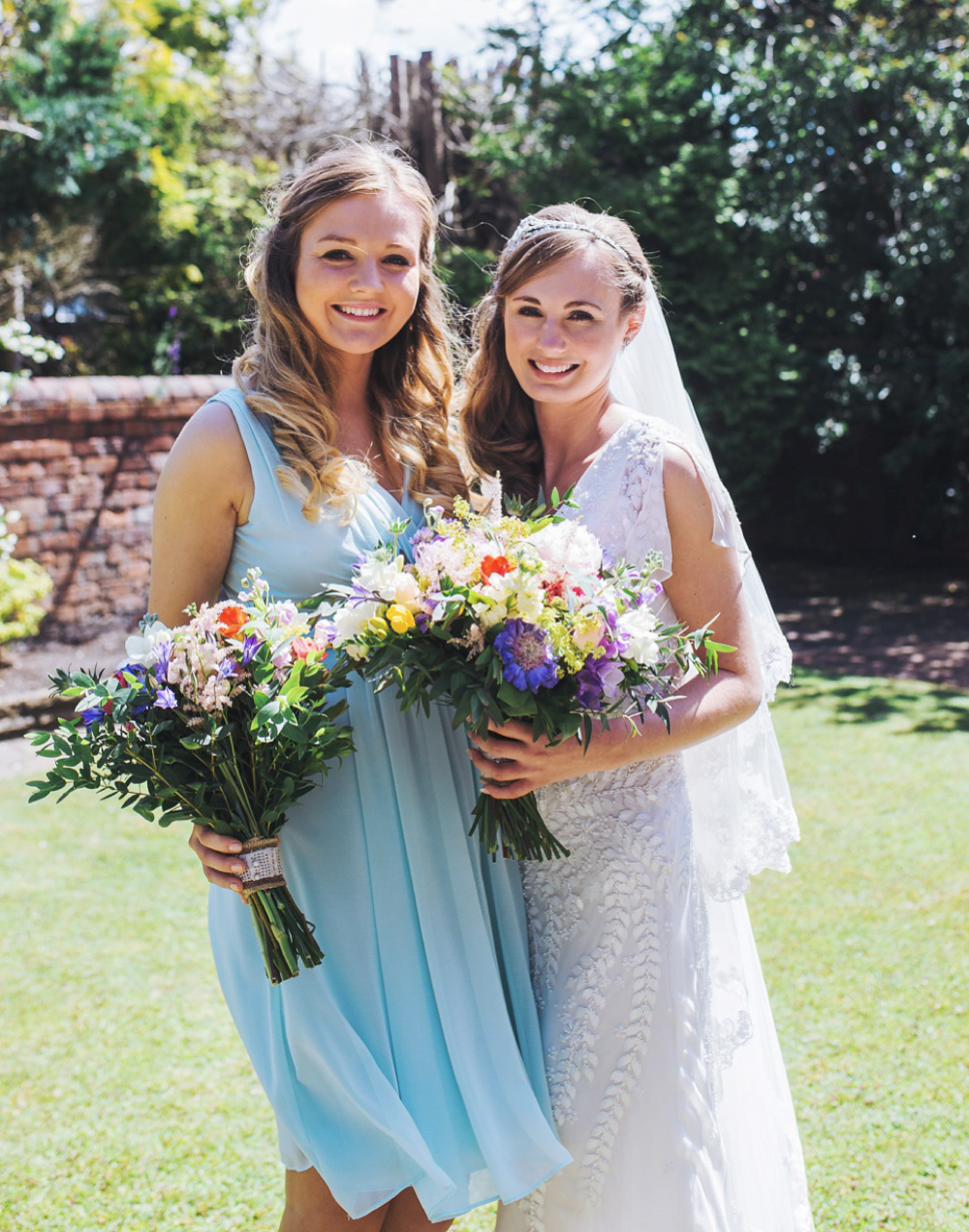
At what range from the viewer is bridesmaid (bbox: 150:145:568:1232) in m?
2.16

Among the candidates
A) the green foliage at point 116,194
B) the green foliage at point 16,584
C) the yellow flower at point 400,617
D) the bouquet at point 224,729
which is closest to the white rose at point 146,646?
the bouquet at point 224,729

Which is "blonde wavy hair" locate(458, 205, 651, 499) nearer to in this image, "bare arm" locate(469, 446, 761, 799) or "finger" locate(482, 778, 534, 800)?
"bare arm" locate(469, 446, 761, 799)

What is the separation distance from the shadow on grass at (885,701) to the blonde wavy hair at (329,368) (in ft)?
18.3

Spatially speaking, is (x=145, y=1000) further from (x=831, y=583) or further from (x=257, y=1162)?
(x=831, y=583)

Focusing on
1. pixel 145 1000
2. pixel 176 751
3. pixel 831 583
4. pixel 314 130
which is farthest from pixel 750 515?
pixel 176 751

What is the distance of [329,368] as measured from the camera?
8.87 feet

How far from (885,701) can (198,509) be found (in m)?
6.95

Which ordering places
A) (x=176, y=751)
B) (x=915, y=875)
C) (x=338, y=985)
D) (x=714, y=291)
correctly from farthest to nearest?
(x=714, y=291) → (x=915, y=875) → (x=338, y=985) → (x=176, y=751)

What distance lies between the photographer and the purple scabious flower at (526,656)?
187 cm

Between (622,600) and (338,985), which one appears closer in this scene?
(622,600)

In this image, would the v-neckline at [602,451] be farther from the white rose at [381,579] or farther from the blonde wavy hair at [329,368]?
the white rose at [381,579]

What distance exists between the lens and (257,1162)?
A: 3559 millimetres

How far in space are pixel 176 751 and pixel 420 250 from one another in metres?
1.42

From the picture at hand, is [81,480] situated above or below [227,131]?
below
